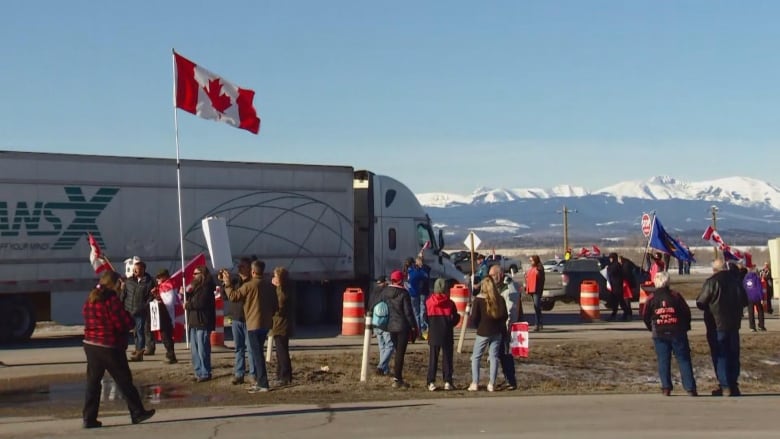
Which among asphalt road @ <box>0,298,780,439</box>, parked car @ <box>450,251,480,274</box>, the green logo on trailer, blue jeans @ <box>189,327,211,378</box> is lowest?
asphalt road @ <box>0,298,780,439</box>

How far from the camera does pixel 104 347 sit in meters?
12.7

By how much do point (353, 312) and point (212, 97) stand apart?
18.7 feet

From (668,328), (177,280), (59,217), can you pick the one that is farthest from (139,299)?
(668,328)

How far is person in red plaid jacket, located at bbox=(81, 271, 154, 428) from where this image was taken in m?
12.6

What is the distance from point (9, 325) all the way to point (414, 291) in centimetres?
816

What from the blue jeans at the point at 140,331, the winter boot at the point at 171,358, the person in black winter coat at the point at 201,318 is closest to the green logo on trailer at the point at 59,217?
the blue jeans at the point at 140,331

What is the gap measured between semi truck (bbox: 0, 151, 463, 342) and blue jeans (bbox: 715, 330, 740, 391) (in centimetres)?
1414

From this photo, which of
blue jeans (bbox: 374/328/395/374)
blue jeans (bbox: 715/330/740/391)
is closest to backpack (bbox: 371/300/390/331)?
blue jeans (bbox: 374/328/395/374)

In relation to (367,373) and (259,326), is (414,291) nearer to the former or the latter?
(367,373)

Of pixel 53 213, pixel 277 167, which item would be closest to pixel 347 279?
pixel 277 167

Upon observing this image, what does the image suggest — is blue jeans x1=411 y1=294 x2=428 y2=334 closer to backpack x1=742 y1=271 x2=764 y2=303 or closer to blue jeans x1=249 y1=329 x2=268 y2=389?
backpack x1=742 y1=271 x2=764 y2=303

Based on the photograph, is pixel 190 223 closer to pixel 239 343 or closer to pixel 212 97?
pixel 212 97

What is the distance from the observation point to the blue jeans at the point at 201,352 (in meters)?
17.2

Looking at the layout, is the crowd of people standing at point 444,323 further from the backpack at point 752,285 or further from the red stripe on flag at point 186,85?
the backpack at point 752,285
